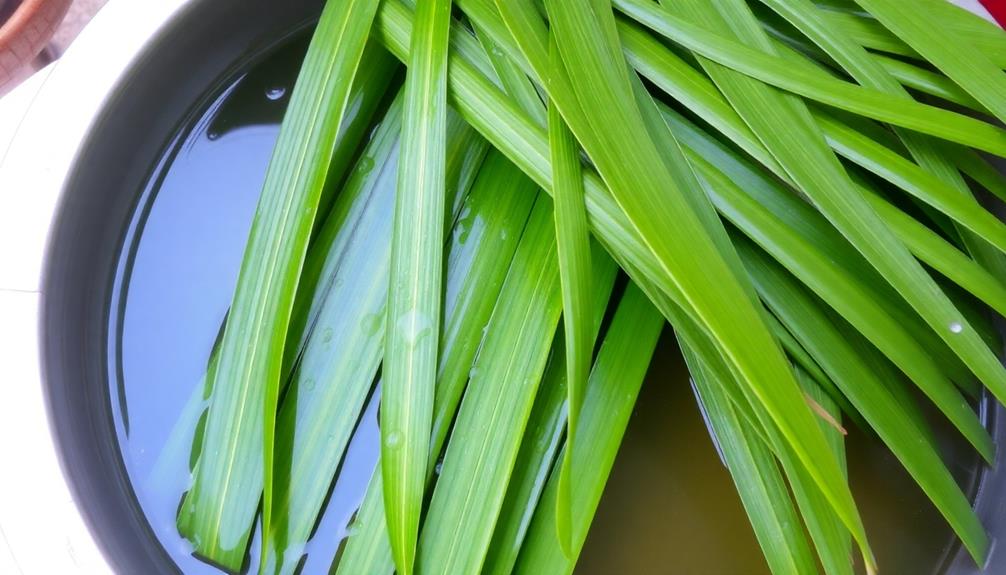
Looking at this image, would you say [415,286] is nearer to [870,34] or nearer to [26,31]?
[870,34]

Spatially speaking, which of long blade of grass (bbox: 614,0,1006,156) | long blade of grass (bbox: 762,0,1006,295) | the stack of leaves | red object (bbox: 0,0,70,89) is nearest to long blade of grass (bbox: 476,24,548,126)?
the stack of leaves

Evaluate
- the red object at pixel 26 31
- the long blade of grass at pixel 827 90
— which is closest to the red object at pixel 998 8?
the long blade of grass at pixel 827 90

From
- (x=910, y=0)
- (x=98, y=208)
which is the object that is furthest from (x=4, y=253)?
(x=910, y=0)

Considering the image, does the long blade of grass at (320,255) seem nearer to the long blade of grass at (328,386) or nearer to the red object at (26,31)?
the long blade of grass at (328,386)

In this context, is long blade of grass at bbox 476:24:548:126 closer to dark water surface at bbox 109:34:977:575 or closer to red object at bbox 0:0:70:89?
dark water surface at bbox 109:34:977:575

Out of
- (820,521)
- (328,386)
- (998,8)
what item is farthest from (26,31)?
(998,8)

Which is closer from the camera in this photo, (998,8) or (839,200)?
(839,200)
